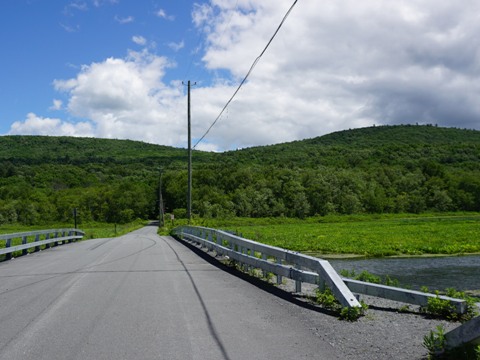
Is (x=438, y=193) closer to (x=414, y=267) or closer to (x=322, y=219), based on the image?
(x=322, y=219)

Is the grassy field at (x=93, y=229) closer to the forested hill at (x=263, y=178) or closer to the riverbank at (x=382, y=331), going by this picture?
the forested hill at (x=263, y=178)

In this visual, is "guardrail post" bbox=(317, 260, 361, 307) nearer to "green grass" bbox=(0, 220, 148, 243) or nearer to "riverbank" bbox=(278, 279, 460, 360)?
"riverbank" bbox=(278, 279, 460, 360)

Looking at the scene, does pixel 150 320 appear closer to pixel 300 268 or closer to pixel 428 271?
pixel 300 268

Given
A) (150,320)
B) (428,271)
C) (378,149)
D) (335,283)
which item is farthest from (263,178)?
Result: (150,320)

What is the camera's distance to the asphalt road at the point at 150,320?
526cm

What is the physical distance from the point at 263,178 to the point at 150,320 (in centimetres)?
10655

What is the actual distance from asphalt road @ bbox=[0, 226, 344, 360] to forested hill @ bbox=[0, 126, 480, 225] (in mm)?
90013

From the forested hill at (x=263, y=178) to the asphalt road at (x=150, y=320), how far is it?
90.0 metres

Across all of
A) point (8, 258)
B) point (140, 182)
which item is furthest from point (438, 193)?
point (8, 258)

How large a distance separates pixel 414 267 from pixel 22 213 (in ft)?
381

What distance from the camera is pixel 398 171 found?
116 metres

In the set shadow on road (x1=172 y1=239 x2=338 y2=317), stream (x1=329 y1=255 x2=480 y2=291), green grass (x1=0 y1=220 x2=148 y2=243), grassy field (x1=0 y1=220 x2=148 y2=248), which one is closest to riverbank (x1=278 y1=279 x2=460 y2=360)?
shadow on road (x1=172 y1=239 x2=338 y2=317)

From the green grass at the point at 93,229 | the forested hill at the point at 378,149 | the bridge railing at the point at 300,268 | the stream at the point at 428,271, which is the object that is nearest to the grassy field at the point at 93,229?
the green grass at the point at 93,229

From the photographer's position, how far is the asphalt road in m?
5.26
